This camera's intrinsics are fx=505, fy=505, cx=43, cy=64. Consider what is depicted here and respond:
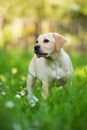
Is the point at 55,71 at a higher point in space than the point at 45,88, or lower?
higher

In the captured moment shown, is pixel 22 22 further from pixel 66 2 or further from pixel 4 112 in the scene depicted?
pixel 4 112

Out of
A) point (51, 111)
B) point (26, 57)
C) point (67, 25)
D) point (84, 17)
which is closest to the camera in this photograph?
point (51, 111)

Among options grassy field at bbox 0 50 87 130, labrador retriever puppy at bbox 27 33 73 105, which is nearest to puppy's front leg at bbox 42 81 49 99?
labrador retriever puppy at bbox 27 33 73 105

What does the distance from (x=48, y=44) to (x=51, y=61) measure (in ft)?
0.99

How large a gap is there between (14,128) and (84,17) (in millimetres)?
18112

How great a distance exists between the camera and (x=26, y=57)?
15211 mm

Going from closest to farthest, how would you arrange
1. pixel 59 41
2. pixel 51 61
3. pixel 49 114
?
pixel 49 114 < pixel 59 41 < pixel 51 61

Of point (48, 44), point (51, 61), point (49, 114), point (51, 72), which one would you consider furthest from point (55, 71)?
point (49, 114)

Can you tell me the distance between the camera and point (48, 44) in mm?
7152

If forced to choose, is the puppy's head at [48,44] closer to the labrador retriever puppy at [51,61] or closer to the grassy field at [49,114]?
the labrador retriever puppy at [51,61]

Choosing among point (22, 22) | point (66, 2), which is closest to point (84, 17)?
point (66, 2)

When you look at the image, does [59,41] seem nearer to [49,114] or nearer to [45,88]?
[45,88]

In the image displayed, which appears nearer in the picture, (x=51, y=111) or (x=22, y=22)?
(x=51, y=111)

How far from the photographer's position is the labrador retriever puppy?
23.2ft
